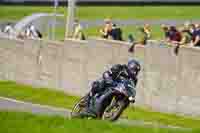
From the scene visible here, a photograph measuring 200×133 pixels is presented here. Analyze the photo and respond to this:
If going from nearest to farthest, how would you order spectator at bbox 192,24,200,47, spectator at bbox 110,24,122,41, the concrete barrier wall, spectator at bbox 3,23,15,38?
spectator at bbox 192,24,200,47 < the concrete barrier wall < spectator at bbox 110,24,122,41 < spectator at bbox 3,23,15,38

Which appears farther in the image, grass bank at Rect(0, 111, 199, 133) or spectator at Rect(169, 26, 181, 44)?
spectator at Rect(169, 26, 181, 44)

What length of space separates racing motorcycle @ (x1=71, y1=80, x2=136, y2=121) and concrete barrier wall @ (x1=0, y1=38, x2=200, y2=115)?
4950mm

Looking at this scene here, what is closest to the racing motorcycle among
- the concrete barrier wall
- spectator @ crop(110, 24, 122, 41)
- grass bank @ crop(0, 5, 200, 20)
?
the concrete barrier wall

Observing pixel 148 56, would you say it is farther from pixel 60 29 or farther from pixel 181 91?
pixel 60 29

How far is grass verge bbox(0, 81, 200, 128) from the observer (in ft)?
69.8

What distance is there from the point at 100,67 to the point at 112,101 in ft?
30.8

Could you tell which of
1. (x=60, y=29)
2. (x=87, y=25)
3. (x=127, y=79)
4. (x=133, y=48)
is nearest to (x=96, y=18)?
(x=87, y=25)

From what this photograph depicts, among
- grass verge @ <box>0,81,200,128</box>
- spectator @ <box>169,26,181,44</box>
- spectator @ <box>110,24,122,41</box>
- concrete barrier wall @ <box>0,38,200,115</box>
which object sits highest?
spectator @ <box>169,26,181,44</box>

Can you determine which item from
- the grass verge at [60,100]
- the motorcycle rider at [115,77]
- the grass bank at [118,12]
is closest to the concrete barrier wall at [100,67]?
the grass verge at [60,100]

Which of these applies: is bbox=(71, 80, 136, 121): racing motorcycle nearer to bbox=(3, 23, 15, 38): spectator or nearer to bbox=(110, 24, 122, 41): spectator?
bbox=(110, 24, 122, 41): spectator

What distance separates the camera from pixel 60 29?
4797cm

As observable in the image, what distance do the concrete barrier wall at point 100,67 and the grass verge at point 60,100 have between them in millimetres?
388

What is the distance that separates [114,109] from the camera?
57.0 feet

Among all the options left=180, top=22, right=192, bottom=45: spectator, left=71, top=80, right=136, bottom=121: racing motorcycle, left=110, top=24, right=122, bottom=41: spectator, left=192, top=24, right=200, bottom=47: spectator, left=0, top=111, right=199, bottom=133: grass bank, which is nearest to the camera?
left=0, top=111, right=199, bottom=133: grass bank
